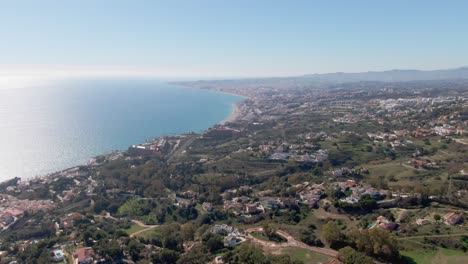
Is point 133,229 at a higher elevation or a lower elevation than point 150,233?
lower

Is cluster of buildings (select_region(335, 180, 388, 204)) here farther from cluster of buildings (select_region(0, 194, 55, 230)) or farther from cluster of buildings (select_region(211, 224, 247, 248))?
cluster of buildings (select_region(0, 194, 55, 230))

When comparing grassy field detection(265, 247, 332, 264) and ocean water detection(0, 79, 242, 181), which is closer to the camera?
grassy field detection(265, 247, 332, 264)

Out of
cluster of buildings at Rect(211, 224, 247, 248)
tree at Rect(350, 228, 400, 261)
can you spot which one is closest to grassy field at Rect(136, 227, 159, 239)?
cluster of buildings at Rect(211, 224, 247, 248)

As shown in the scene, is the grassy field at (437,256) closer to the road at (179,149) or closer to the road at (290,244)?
the road at (290,244)

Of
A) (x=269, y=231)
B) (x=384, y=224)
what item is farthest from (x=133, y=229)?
(x=384, y=224)

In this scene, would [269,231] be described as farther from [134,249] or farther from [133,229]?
[133,229]

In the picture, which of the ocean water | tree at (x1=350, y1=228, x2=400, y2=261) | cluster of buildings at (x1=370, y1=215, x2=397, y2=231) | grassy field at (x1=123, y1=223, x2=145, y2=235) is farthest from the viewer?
the ocean water

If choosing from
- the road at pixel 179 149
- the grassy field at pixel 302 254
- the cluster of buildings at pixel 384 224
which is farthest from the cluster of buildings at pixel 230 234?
the road at pixel 179 149
